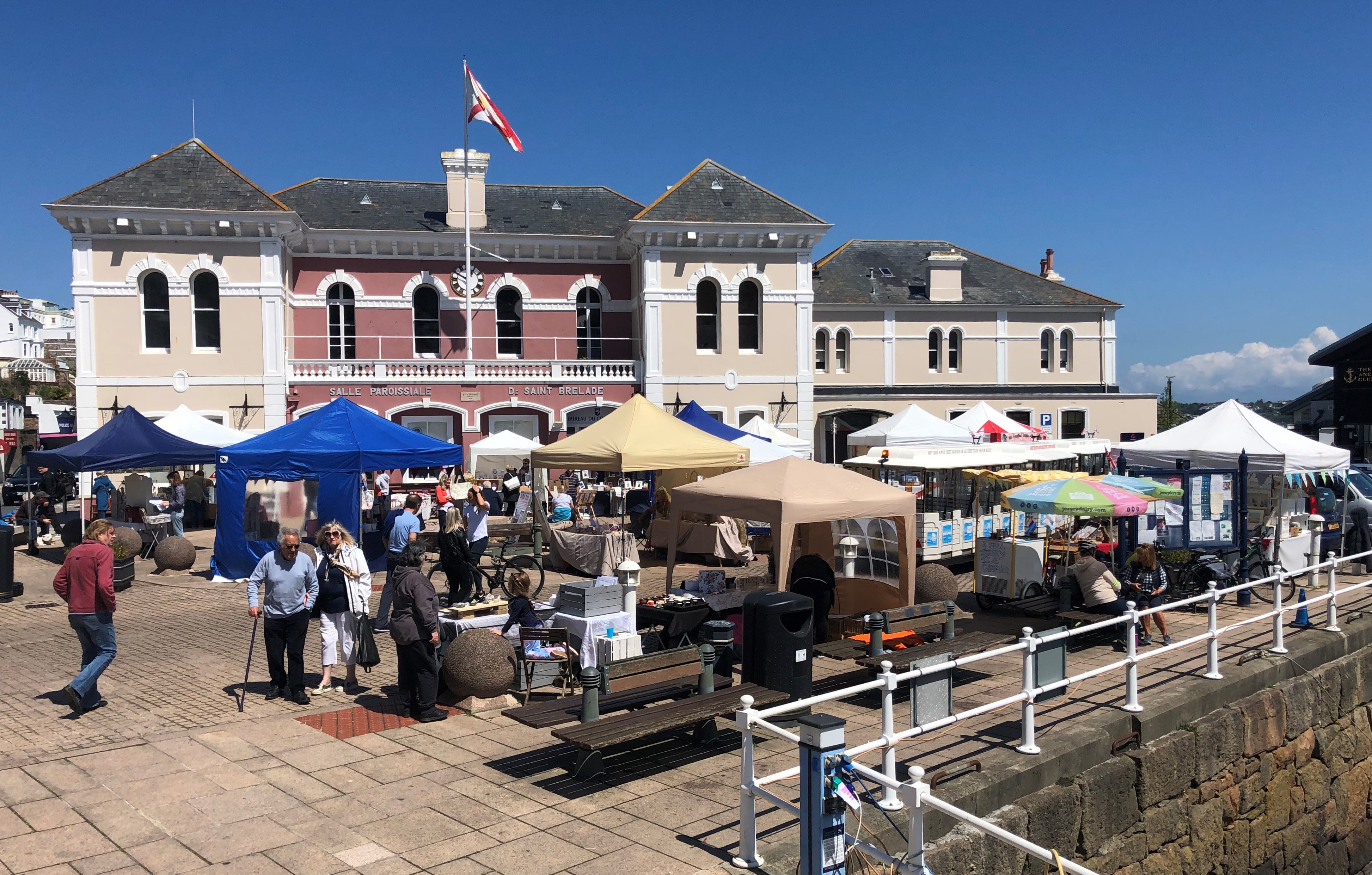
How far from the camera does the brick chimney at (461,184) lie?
2919cm

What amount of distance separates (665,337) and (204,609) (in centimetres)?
1731

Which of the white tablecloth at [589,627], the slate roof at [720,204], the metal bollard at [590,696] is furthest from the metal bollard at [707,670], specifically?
the slate roof at [720,204]

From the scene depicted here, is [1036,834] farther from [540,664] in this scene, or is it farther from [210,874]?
[210,874]

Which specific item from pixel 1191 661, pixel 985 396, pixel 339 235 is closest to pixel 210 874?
pixel 1191 661

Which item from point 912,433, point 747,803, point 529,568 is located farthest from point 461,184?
point 747,803

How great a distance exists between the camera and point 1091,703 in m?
8.12

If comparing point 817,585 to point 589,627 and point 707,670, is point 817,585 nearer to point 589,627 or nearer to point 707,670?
point 589,627

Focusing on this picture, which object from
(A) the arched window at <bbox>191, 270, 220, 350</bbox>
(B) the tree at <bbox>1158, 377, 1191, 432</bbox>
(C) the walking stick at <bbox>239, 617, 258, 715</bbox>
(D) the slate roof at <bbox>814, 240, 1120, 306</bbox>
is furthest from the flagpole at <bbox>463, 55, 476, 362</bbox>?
(B) the tree at <bbox>1158, 377, 1191, 432</bbox>

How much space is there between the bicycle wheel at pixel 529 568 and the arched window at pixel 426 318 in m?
15.4

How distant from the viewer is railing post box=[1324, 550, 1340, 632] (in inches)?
408

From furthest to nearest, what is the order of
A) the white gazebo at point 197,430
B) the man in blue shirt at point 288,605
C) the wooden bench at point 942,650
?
the white gazebo at point 197,430 → the man in blue shirt at point 288,605 → the wooden bench at point 942,650

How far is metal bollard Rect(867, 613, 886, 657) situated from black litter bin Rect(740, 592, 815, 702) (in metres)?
0.67

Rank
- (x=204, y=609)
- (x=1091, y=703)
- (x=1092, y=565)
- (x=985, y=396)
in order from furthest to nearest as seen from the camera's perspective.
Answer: (x=985, y=396) → (x=204, y=609) → (x=1092, y=565) → (x=1091, y=703)

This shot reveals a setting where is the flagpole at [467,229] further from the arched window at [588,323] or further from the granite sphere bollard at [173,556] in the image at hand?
the granite sphere bollard at [173,556]
